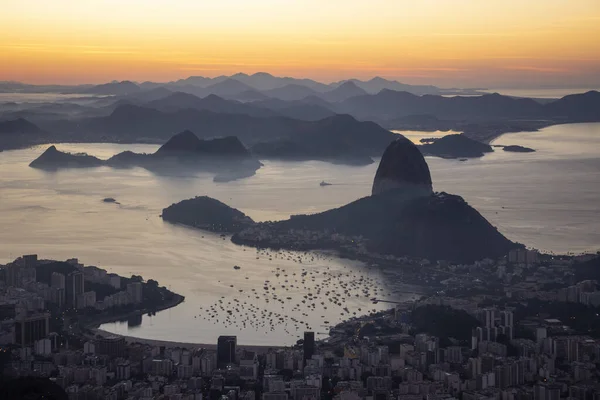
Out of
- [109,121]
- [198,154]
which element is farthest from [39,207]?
[109,121]

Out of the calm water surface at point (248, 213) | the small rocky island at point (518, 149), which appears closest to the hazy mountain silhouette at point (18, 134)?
the calm water surface at point (248, 213)

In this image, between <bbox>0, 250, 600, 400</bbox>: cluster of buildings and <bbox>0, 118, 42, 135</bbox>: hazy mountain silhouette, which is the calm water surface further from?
<bbox>0, 118, 42, 135</bbox>: hazy mountain silhouette

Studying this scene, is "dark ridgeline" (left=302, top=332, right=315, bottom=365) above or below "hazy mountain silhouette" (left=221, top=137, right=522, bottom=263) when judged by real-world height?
below

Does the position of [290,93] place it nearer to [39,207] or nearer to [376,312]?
[39,207]

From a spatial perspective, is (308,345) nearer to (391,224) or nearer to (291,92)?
(391,224)

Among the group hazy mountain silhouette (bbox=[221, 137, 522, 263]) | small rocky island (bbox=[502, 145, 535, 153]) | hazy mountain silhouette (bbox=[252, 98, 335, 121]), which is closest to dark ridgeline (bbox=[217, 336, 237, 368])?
hazy mountain silhouette (bbox=[221, 137, 522, 263])

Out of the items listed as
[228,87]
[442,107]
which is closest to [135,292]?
[442,107]
